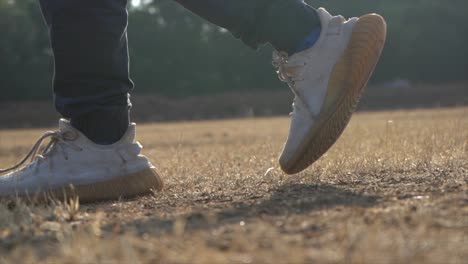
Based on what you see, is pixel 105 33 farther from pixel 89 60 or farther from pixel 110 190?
pixel 110 190

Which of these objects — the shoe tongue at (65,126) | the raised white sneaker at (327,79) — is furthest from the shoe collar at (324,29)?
the shoe tongue at (65,126)

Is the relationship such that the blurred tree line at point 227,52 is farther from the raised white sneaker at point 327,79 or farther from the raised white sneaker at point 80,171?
the raised white sneaker at point 327,79

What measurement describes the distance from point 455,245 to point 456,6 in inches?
1687

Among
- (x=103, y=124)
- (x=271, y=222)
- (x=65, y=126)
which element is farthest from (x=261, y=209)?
(x=65, y=126)

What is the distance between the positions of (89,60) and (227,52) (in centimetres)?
3701

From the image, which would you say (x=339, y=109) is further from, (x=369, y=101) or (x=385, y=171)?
(x=369, y=101)

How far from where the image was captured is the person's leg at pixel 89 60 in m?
2.29

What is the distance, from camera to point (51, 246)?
151 cm

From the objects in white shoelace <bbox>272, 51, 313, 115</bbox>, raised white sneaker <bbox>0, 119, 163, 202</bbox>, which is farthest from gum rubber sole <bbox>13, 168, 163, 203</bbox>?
white shoelace <bbox>272, 51, 313, 115</bbox>

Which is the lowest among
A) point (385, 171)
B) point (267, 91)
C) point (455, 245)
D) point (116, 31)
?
point (267, 91)

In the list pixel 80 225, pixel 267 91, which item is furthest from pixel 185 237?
pixel 267 91

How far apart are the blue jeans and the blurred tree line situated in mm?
34573

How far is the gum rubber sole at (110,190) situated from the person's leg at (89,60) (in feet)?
0.55

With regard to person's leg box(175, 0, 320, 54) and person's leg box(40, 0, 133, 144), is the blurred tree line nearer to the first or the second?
person's leg box(40, 0, 133, 144)
